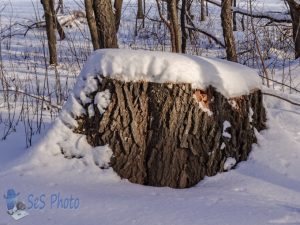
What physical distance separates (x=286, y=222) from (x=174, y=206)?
0.54 metres

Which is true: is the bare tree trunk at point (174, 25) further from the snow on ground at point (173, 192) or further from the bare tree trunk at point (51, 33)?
the bare tree trunk at point (51, 33)

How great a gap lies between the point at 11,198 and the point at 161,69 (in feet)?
3.78

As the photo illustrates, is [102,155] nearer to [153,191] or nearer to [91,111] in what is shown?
[91,111]

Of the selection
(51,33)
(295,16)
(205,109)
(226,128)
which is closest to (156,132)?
(205,109)

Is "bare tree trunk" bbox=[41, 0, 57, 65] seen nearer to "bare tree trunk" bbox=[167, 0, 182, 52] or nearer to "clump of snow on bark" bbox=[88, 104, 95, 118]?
"bare tree trunk" bbox=[167, 0, 182, 52]

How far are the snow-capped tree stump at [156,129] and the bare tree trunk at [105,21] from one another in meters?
2.03

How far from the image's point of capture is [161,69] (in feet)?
9.75

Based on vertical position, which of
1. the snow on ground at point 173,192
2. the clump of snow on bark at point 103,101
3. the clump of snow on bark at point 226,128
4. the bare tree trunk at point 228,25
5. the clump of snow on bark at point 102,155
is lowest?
the snow on ground at point 173,192

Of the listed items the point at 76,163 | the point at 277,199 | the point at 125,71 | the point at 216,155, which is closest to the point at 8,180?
the point at 76,163

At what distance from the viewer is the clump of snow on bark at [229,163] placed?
10.1 feet

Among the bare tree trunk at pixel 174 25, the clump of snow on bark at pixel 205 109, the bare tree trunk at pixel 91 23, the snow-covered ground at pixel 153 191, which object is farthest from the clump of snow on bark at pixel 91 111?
the bare tree trunk at pixel 91 23

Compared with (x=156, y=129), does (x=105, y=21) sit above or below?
above

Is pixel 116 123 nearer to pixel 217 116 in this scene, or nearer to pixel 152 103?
pixel 152 103

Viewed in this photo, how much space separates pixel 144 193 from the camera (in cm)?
267
